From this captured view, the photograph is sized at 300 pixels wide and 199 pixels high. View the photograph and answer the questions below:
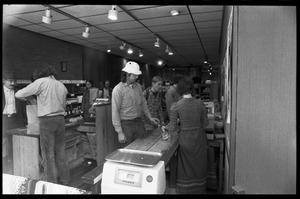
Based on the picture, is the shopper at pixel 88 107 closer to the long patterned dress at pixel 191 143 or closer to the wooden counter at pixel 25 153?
the wooden counter at pixel 25 153

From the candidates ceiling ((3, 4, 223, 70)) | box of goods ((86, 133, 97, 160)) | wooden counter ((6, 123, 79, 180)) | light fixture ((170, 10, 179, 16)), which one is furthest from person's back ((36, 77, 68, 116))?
light fixture ((170, 10, 179, 16))

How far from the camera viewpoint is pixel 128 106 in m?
2.96

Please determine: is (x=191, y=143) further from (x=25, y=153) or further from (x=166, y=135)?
(x=25, y=153)

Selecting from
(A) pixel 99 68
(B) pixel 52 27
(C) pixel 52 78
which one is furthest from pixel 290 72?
(A) pixel 99 68

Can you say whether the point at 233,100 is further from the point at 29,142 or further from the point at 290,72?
the point at 29,142

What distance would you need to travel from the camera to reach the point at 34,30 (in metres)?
5.05

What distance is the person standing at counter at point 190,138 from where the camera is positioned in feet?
8.09

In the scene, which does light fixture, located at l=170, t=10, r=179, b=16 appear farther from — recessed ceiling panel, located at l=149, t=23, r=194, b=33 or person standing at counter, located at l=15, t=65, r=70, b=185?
person standing at counter, located at l=15, t=65, r=70, b=185

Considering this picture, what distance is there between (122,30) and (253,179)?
15.2 ft

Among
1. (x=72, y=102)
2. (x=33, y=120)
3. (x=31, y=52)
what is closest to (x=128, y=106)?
(x=33, y=120)

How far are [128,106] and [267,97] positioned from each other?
199cm

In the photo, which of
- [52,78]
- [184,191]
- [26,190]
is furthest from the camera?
[52,78]

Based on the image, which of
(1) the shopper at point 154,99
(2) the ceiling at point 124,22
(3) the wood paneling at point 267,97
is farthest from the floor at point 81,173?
(2) the ceiling at point 124,22

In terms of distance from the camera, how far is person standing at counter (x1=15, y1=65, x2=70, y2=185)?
287cm
